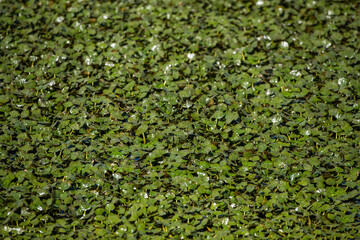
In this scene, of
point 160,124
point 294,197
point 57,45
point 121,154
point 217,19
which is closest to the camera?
point 294,197

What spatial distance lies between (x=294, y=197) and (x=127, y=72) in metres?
2.02

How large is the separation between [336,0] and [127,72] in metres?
2.73

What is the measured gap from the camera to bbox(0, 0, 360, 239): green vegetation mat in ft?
10.1

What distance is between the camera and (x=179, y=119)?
383 cm

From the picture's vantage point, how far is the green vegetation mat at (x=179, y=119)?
3088mm

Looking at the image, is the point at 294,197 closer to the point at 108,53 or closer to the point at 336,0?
the point at 108,53

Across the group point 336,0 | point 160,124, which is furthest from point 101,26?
point 336,0

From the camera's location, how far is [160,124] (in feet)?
12.3

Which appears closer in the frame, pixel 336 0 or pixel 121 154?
pixel 121 154

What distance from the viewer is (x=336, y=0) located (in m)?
5.11

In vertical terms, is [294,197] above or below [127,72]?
below

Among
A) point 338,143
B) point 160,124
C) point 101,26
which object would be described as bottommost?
point 338,143

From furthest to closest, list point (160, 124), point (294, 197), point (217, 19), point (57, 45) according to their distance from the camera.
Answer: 1. point (217, 19)
2. point (57, 45)
3. point (160, 124)
4. point (294, 197)

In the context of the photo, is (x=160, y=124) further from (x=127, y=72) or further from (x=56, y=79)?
(x=56, y=79)
